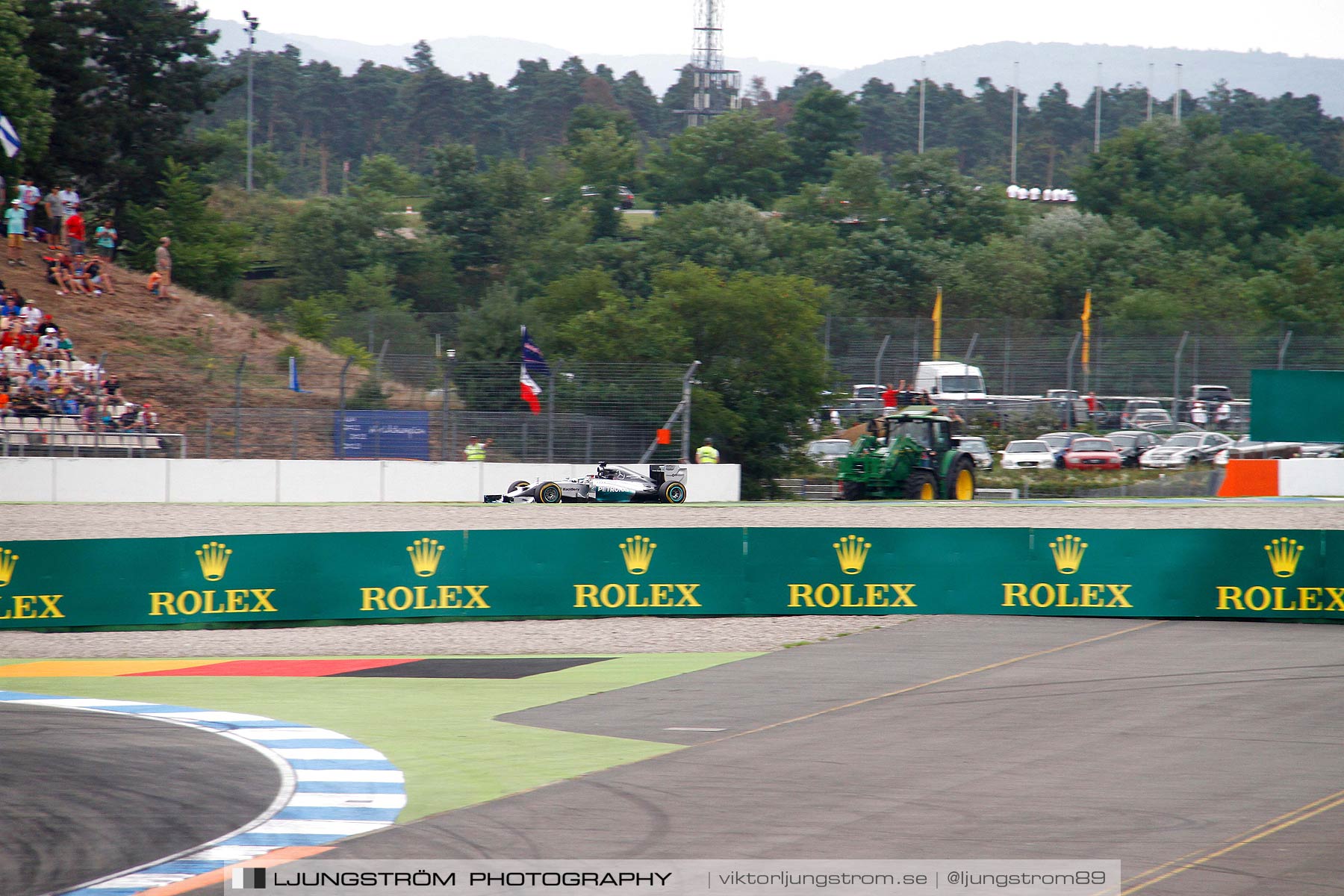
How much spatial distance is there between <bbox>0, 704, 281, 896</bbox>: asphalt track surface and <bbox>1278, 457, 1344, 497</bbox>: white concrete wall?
78.8 ft

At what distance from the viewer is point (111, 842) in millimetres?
7043

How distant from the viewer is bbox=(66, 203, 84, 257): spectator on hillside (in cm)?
3669

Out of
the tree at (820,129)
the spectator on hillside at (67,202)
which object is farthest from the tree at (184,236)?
the tree at (820,129)

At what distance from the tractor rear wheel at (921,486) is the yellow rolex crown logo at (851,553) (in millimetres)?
8885

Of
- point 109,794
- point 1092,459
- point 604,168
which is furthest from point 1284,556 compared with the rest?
point 604,168

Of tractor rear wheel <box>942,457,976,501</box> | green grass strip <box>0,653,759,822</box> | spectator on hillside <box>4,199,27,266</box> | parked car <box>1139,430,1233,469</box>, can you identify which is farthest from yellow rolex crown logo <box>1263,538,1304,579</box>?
spectator on hillside <box>4,199,27,266</box>

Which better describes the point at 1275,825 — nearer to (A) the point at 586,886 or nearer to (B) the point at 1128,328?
(A) the point at 586,886

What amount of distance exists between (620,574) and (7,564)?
7.17 meters

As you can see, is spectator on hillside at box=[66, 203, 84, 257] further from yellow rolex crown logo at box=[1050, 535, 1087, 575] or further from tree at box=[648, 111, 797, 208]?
tree at box=[648, 111, 797, 208]

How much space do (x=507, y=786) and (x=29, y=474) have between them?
21633 millimetres

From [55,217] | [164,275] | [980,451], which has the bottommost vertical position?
[980,451]

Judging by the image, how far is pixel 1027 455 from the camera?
35000 mm

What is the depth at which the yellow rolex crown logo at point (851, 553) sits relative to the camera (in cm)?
1652

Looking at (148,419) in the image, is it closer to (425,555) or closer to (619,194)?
(425,555)
